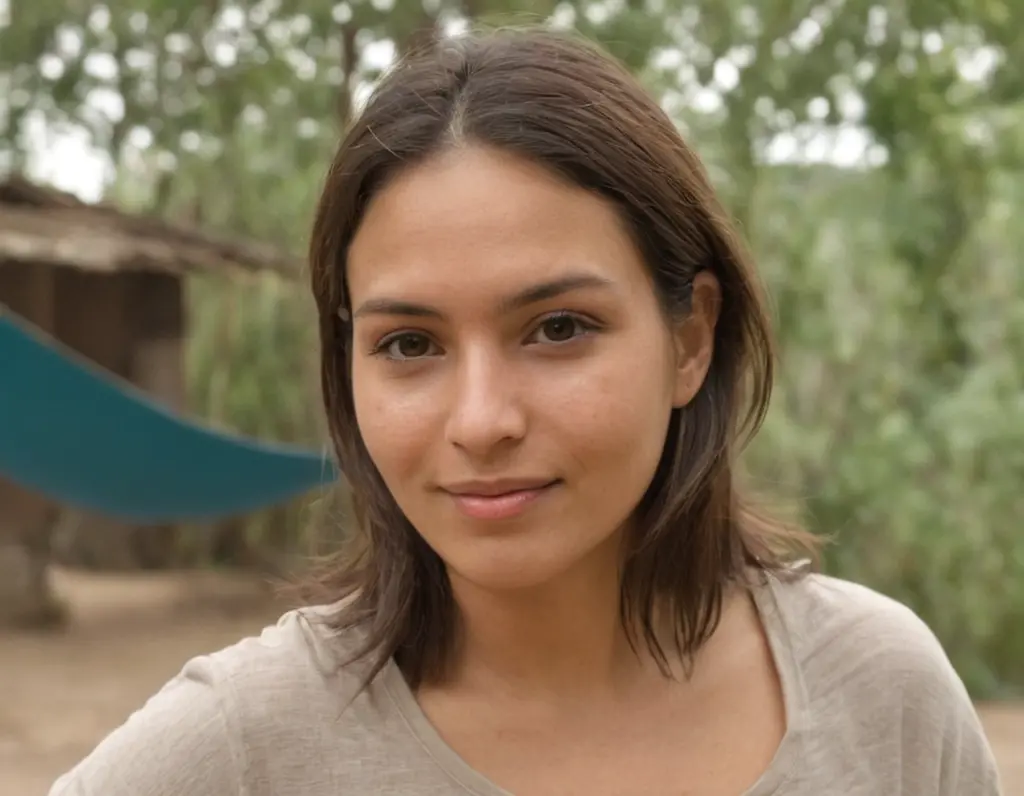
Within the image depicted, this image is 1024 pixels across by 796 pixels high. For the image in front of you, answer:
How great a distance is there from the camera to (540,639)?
3.52 ft

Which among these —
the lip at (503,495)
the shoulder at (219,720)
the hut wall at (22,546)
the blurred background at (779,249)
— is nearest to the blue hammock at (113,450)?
the blurred background at (779,249)

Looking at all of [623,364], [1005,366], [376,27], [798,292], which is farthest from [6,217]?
[623,364]

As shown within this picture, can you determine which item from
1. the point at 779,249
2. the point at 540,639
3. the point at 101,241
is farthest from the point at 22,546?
the point at 540,639

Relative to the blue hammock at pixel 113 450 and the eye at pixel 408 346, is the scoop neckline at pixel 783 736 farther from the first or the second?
the blue hammock at pixel 113 450

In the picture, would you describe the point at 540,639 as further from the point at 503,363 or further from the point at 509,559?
the point at 503,363

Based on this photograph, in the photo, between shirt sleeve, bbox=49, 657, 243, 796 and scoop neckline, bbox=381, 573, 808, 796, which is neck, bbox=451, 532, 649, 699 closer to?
scoop neckline, bbox=381, 573, 808, 796

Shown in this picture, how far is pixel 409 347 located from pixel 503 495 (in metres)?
0.13

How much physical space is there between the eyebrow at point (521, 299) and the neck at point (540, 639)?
9.8 inches

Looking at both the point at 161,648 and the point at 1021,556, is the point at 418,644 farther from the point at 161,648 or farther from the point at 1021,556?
the point at 161,648

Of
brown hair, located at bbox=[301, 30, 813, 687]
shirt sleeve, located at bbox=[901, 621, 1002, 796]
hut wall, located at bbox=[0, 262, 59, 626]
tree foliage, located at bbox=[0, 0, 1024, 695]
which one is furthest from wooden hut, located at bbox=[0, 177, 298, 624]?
shirt sleeve, located at bbox=[901, 621, 1002, 796]

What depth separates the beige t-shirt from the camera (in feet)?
3.08

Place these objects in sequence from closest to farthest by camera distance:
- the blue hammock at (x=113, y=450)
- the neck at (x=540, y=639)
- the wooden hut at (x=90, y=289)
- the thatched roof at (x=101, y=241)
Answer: the neck at (x=540, y=639) → the blue hammock at (x=113, y=450) → the thatched roof at (x=101, y=241) → the wooden hut at (x=90, y=289)

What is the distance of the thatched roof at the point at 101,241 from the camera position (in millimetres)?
4652

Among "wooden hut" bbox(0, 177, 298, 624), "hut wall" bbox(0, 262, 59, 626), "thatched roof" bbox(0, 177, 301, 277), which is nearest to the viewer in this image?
"thatched roof" bbox(0, 177, 301, 277)
